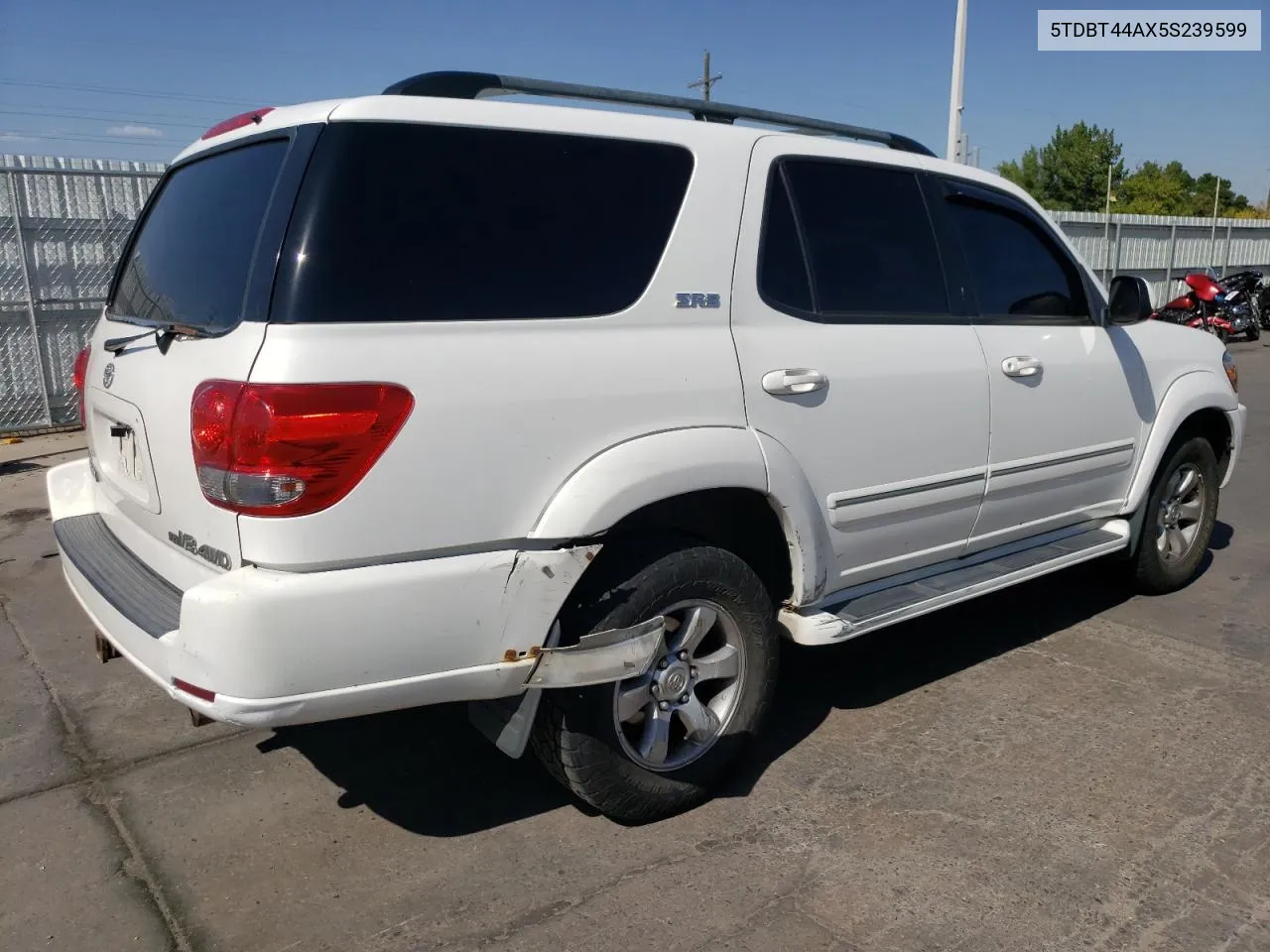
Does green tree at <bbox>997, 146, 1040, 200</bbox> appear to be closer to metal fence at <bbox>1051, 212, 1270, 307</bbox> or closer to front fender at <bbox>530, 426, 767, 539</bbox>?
metal fence at <bbox>1051, 212, 1270, 307</bbox>

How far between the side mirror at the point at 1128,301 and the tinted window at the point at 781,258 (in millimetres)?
1698

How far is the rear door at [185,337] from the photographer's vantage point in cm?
247

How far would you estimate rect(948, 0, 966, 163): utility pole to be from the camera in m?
14.2

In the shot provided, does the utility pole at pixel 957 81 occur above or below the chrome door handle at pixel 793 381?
above

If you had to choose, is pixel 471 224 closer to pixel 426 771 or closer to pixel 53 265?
pixel 426 771

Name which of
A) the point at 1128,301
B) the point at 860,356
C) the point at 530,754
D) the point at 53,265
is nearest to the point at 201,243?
the point at 530,754

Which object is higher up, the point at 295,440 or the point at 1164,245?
the point at 1164,245

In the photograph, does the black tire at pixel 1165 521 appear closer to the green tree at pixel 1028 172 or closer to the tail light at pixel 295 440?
→ the tail light at pixel 295 440

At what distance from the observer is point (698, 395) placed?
9.59 ft

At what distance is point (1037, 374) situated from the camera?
3.99 metres

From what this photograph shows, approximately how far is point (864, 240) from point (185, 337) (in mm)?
2187

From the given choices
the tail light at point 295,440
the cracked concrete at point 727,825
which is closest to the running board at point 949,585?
the cracked concrete at point 727,825

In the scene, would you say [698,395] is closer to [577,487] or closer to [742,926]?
[577,487]

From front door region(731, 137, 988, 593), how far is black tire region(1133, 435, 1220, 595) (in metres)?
1.50
